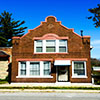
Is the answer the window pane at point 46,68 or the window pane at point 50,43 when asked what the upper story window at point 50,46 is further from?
the window pane at point 46,68

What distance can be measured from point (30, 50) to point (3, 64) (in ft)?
22.6

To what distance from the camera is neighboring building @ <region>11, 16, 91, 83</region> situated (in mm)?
17141

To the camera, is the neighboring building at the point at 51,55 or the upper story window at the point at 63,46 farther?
the upper story window at the point at 63,46

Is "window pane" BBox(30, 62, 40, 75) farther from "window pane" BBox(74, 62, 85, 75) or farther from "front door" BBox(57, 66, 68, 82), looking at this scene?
"window pane" BBox(74, 62, 85, 75)

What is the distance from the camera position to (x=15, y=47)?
17.8m

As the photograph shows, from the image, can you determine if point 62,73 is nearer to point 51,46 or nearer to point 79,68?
point 79,68

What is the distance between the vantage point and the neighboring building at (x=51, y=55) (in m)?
17.1

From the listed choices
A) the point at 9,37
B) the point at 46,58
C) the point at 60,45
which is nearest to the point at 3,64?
the point at 46,58

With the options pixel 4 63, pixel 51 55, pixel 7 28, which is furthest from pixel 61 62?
pixel 7 28

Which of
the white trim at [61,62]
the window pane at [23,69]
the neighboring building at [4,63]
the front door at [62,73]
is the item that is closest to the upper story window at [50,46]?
the white trim at [61,62]

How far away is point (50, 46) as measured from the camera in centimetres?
1769

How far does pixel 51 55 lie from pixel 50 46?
1.19 m

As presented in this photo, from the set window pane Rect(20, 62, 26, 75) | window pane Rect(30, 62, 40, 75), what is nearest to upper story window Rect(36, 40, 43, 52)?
window pane Rect(30, 62, 40, 75)

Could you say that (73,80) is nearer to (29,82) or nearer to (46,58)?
(46,58)
